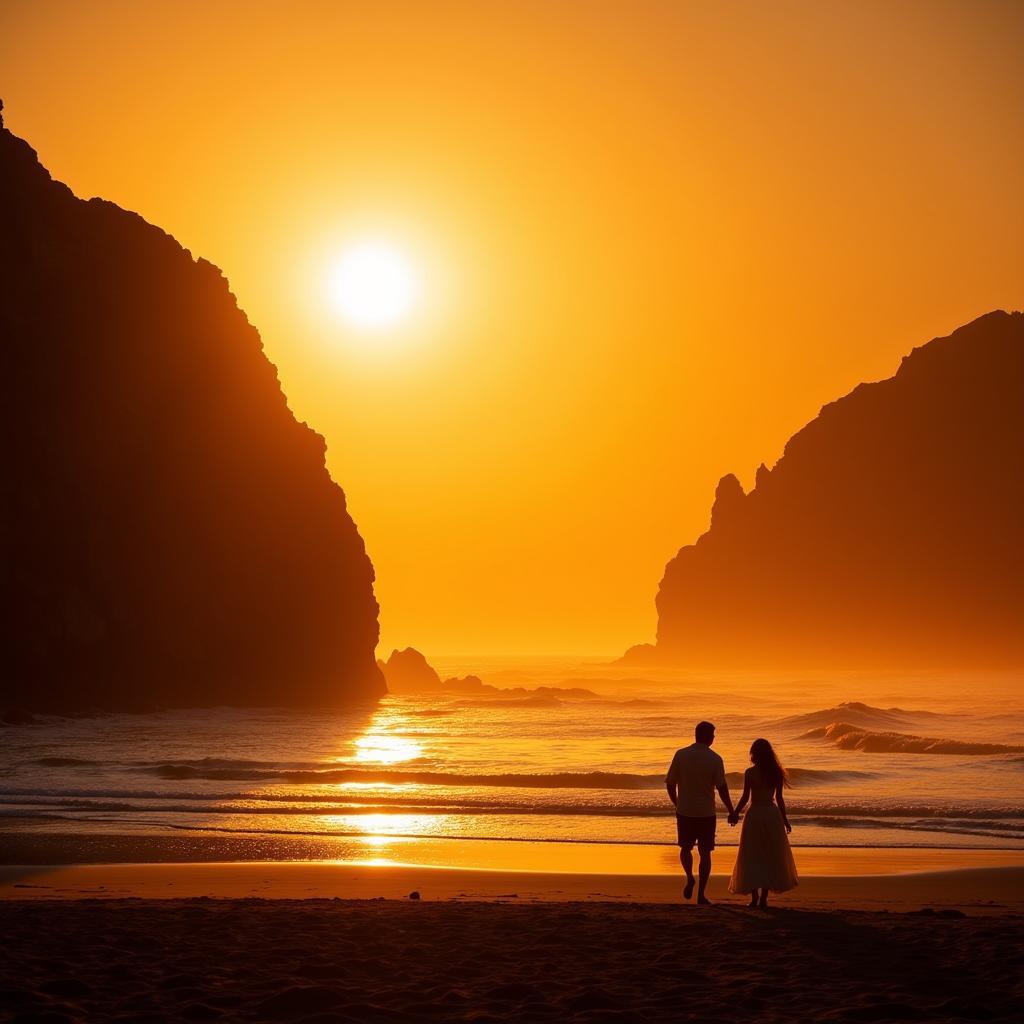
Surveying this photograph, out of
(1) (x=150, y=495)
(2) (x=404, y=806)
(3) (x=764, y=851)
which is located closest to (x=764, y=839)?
(3) (x=764, y=851)

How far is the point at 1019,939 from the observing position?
11.0 m

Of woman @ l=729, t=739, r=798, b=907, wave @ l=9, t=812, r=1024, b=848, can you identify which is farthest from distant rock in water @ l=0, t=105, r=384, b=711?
woman @ l=729, t=739, r=798, b=907

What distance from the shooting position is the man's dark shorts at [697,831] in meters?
14.1

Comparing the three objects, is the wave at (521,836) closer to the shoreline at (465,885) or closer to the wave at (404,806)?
the wave at (404,806)

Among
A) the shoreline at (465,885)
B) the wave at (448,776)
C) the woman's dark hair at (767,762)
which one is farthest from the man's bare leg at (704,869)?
the wave at (448,776)

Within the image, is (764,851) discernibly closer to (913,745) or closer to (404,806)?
(404,806)

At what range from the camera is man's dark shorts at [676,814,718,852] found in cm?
1412

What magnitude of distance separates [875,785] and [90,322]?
52574mm

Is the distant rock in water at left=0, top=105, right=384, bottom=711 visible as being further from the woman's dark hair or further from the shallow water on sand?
the woman's dark hair

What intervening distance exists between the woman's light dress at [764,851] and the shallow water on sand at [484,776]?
6.86 m

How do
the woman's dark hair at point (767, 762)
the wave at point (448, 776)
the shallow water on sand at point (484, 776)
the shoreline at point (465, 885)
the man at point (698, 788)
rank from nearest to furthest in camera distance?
1. the woman's dark hair at point (767, 762)
2. the man at point (698, 788)
3. the shoreline at point (465, 885)
4. the shallow water on sand at point (484, 776)
5. the wave at point (448, 776)

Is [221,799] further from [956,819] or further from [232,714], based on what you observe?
[232,714]

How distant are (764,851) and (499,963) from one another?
4.18 m

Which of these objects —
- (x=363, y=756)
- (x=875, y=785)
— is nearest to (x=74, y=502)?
(x=363, y=756)
